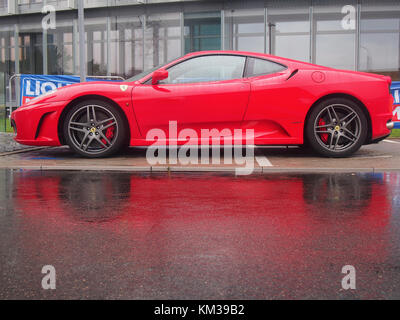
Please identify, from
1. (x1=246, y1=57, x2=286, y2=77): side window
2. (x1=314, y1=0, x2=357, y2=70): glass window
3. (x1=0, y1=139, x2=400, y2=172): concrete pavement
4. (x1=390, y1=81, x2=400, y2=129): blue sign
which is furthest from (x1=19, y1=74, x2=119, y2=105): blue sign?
(x1=314, y1=0, x2=357, y2=70): glass window

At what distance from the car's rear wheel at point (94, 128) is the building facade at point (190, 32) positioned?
13.9 m

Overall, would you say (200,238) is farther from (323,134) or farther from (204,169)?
(323,134)

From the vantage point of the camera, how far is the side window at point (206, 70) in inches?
330

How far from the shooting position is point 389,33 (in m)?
20.5

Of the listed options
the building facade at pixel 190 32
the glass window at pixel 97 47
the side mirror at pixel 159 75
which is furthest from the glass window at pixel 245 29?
the side mirror at pixel 159 75

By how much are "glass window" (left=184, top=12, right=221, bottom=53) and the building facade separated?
4 cm

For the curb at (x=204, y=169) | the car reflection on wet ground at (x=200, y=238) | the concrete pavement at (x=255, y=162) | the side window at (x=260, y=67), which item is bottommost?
the car reflection on wet ground at (x=200, y=238)

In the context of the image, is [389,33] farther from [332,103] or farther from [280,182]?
[280,182]

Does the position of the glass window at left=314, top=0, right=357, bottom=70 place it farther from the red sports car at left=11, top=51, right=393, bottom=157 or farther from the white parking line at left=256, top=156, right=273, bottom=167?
the white parking line at left=256, top=156, right=273, bottom=167

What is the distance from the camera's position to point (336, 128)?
834 centimetres

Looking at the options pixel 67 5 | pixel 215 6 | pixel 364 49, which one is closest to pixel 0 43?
pixel 67 5

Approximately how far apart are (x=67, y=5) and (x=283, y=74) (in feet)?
58.6

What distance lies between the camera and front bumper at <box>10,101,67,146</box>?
831cm

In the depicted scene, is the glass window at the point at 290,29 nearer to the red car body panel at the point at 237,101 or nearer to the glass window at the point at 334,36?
the glass window at the point at 334,36
